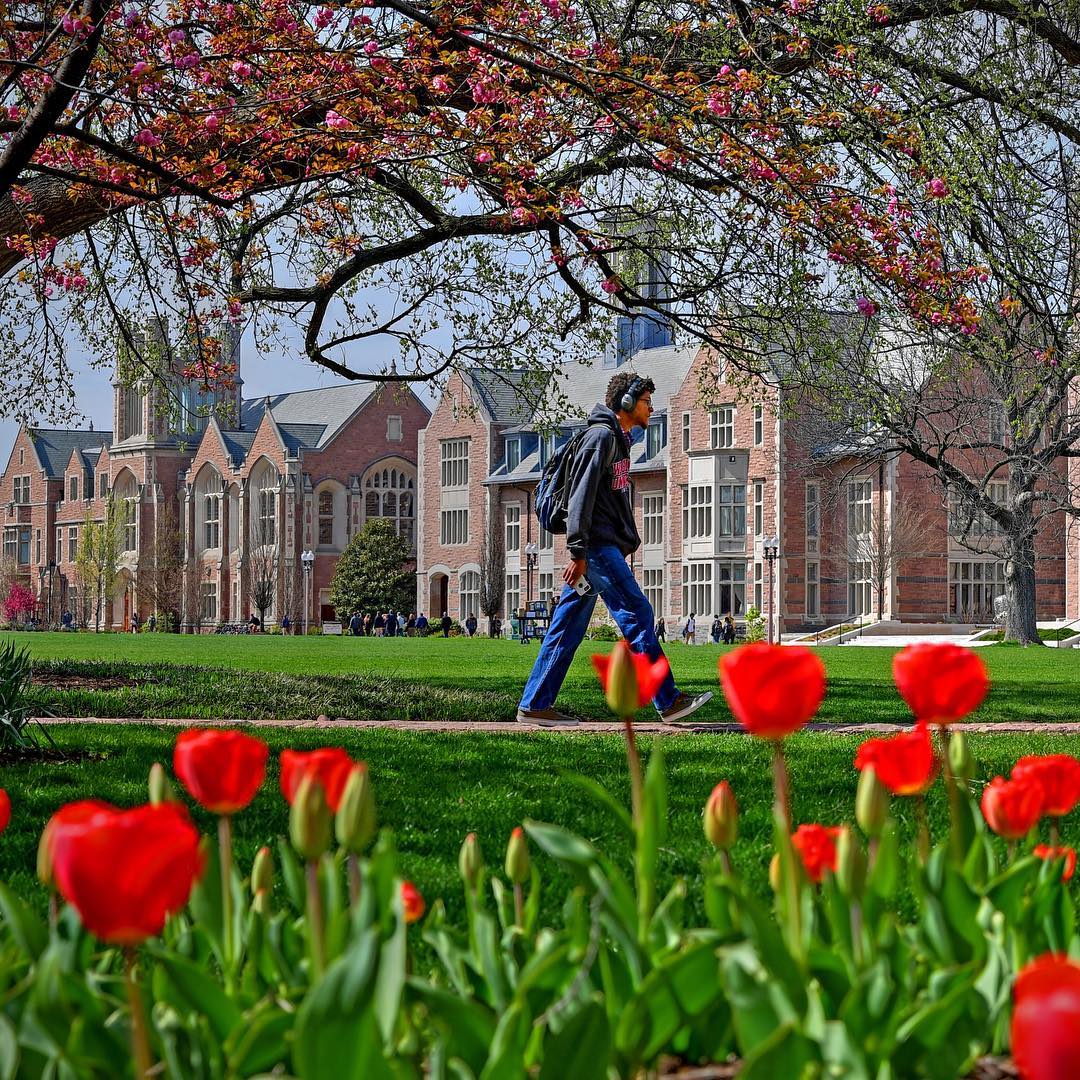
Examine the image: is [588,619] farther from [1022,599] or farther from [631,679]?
[1022,599]

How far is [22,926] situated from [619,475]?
260 inches

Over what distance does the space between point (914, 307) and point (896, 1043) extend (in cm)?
747

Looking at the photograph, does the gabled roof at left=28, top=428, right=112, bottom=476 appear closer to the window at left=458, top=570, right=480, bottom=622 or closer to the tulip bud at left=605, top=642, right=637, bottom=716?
the window at left=458, top=570, right=480, bottom=622

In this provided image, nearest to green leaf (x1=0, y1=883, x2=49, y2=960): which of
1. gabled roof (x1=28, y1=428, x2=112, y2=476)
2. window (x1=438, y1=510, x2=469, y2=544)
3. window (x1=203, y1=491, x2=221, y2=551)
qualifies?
window (x1=438, y1=510, x2=469, y2=544)

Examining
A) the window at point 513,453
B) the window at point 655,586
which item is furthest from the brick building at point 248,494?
the window at point 655,586

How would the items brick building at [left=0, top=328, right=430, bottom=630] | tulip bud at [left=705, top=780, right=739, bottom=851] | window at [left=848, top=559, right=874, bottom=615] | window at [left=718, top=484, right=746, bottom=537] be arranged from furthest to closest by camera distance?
brick building at [left=0, top=328, right=430, bottom=630] < window at [left=718, top=484, right=746, bottom=537] < window at [left=848, top=559, right=874, bottom=615] < tulip bud at [left=705, top=780, right=739, bottom=851]

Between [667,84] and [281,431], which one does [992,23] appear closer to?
[667,84]

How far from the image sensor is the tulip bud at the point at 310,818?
1414 mm

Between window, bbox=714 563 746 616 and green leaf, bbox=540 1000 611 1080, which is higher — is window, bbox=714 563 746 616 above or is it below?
above

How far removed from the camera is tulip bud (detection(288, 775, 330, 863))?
1.41 metres

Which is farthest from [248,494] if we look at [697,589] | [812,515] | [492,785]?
[492,785]

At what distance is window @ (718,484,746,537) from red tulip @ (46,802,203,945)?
45.5 meters

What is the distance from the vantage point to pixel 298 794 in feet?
4.71

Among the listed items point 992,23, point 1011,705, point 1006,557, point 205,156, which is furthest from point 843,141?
point 1006,557
